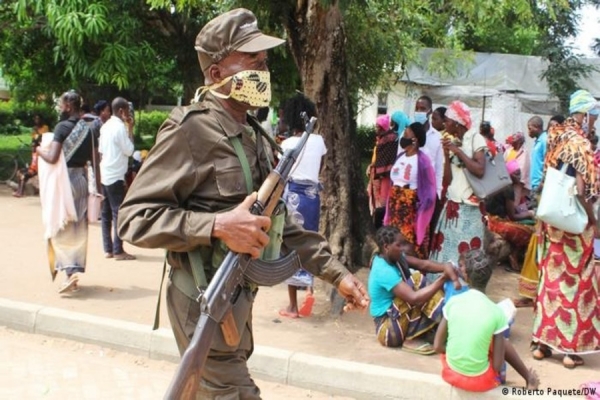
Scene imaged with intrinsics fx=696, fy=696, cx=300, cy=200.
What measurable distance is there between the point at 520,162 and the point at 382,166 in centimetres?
288

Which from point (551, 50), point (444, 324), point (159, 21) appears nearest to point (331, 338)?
point (444, 324)

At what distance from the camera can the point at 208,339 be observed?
220 centimetres

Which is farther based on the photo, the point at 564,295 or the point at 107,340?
the point at 107,340

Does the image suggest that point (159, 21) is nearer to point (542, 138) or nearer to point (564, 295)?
point (542, 138)

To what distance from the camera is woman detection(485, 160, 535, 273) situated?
25.3 ft

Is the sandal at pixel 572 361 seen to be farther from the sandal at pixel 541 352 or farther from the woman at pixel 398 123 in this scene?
the woman at pixel 398 123

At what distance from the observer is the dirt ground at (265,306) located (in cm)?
484

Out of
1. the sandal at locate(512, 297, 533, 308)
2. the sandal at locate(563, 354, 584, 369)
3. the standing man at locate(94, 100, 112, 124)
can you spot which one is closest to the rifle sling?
the sandal at locate(563, 354, 584, 369)

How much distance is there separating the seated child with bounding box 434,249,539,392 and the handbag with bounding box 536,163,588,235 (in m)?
0.80

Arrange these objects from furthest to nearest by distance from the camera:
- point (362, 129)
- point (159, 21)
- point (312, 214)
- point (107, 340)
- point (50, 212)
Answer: point (362, 129) < point (159, 21) < point (50, 212) < point (312, 214) < point (107, 340)

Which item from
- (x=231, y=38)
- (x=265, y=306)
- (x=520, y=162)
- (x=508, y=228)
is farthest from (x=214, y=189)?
(x=520, y=162)

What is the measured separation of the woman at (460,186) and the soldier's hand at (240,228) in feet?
13.1

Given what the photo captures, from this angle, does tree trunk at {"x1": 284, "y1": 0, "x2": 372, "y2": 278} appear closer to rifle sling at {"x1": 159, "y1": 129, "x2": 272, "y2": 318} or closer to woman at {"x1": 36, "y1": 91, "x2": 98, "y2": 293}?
woman at {"x1": 36, "y1": 91, "x2": 98, "y2": 293}

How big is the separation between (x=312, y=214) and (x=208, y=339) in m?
3.46
